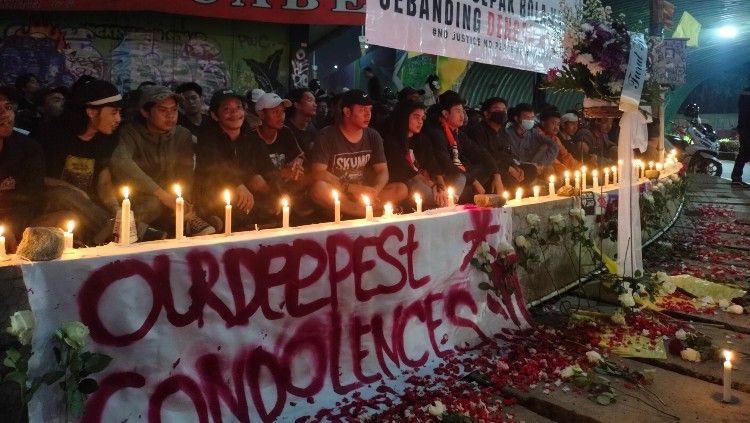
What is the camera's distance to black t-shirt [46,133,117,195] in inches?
185

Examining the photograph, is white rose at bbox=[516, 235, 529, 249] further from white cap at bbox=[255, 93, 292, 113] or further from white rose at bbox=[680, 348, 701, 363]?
white cap at bbox=[255, 93, 292, 113]

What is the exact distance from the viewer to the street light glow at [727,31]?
1814cm

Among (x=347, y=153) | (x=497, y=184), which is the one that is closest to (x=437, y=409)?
(x=347, y=153)

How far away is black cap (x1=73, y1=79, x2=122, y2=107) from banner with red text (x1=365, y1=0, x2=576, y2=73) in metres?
2.08

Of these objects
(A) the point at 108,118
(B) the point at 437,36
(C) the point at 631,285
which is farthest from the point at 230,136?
(C) the point at 631,285

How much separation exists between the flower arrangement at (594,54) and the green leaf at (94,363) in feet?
14.2

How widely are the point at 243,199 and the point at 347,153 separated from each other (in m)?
1.12

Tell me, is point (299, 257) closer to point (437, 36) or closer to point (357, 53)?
point (437, 36)

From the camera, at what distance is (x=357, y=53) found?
11.4m

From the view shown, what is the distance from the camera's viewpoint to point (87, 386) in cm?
248

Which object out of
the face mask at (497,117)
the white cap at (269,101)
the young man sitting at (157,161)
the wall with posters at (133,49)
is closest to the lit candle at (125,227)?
the young man sitting at (157,161)

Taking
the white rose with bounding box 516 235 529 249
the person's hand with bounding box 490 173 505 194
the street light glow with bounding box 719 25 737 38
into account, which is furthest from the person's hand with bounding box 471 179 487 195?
the street light glow with bounding box 719 25 737 38

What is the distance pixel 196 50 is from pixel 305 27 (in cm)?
184

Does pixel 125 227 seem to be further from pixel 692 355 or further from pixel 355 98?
pixel 692 355
